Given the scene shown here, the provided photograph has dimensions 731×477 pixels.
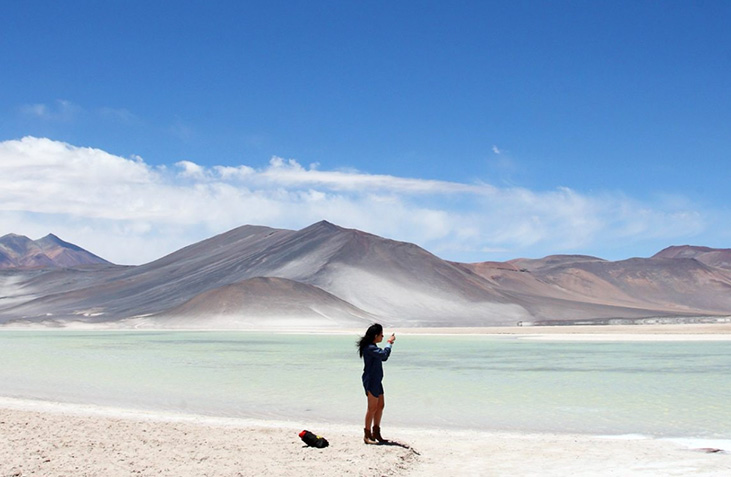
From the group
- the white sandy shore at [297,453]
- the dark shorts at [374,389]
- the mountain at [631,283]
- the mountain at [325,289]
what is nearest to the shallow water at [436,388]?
the white sandy shore at [297,453]

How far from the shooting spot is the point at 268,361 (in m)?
28.6

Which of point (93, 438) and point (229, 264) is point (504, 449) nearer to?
point (93, 438)

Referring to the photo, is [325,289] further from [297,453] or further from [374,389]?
[297,453]

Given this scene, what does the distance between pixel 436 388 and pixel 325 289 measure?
85691 millimetres

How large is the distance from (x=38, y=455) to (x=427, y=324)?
8053cm

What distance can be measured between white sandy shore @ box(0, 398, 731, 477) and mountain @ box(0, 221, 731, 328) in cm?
7038

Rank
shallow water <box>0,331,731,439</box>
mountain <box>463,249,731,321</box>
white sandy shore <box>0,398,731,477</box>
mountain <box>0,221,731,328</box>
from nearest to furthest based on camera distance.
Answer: white sandy shore <box>0,398,731,477</box>
shallow water <box>0,331,731,439</box>
mountain <box>0,221,731,328</box>
mountain <box>463,249,731,321</box>

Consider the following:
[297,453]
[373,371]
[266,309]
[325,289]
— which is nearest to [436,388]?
[373,371]

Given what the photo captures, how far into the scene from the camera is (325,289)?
104 metres

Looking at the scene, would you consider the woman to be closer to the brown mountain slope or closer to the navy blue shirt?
the navy blue shirt

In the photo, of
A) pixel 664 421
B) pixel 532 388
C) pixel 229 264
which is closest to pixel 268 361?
pixel 532 388

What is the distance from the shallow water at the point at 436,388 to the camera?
13.7 meters

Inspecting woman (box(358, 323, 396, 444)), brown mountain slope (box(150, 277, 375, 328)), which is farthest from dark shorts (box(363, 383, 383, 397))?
brown mountain slope (box(150, 277, 375, 328))

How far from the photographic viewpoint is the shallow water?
13.7m
